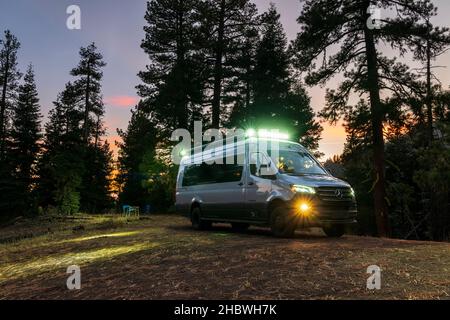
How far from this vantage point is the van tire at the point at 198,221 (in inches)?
550

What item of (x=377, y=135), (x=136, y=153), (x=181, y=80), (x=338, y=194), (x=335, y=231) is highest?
(x=181, y=80)

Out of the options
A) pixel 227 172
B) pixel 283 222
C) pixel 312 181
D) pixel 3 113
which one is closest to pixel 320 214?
pixel 312 181

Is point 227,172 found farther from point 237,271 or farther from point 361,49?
point 361,49

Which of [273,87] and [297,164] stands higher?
[273,87]

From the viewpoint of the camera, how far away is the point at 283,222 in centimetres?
1004

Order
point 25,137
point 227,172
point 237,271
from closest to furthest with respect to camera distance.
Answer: point 237,271
point 227,172
point 25,137

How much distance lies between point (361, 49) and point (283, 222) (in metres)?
13.3

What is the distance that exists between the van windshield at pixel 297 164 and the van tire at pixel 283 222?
38.6 inches

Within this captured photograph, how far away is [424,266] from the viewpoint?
→ 252 inches

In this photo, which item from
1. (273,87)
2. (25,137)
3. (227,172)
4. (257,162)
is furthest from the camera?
(25,137)

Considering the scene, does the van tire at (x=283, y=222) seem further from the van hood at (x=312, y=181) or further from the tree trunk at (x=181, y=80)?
the tree trunk at (x=181, y=80)

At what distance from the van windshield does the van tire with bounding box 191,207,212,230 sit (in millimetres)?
4272

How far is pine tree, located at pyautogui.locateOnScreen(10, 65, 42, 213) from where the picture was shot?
163 feet

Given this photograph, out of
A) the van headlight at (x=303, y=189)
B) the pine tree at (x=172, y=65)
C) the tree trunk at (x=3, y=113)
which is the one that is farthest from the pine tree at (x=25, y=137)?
the van headlight at (x=303, y=189)
